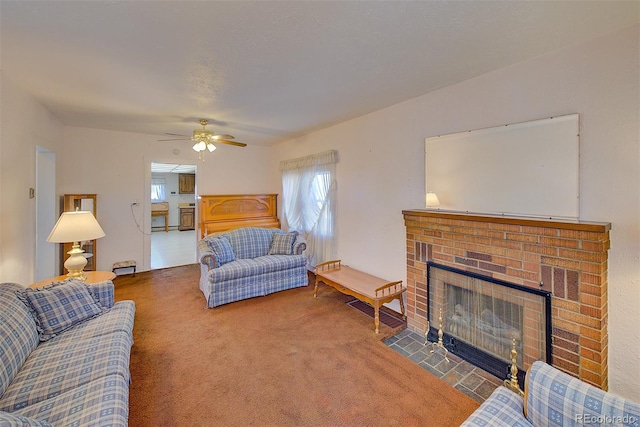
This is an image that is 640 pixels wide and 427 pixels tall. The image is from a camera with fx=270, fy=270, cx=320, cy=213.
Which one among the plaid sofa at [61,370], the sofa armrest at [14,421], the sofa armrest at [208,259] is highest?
the sofa armrest at [208,259]

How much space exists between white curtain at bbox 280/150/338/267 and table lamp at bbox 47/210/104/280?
2784 millimetres

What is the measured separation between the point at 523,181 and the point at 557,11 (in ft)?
3.45

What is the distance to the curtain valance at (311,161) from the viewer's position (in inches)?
157

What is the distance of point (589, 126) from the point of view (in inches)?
69.9

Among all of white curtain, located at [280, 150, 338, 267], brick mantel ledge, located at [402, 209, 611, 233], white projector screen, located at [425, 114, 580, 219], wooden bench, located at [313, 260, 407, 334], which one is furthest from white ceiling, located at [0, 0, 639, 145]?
wooden bench, located at [313, 260, 407, 334]

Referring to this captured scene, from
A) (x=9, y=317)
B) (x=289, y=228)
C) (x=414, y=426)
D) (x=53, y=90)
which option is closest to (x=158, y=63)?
(x=53, y=90)

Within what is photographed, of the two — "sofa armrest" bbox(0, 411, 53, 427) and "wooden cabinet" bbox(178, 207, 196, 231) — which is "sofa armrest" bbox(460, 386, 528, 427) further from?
"wooden cabinet" bbox(178, 207, 196, 231)

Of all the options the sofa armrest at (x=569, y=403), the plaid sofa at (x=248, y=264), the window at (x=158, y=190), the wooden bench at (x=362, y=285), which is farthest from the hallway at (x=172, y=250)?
the sofa armrest at (x=569, y=403)

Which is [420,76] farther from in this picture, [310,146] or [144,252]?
[144,252]

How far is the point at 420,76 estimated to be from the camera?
2338mm

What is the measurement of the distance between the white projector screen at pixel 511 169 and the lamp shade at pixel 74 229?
3.39 metres

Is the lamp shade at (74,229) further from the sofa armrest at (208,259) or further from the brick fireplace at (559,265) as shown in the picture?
the brick fireplace at (559,265)

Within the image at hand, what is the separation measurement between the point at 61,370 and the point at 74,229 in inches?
60.0

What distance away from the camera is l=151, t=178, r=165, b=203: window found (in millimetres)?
9648
